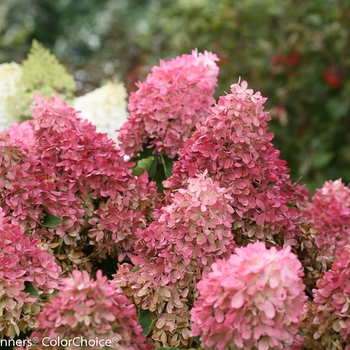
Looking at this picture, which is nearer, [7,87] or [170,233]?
[170,233]

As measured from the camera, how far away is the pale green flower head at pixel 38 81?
2230 mm

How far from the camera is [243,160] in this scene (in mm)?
1346

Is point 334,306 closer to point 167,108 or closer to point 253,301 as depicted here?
point 253,301

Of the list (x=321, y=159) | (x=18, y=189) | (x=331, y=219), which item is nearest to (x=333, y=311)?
(x=331, y=219)

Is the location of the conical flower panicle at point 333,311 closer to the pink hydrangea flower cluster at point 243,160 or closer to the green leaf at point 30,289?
the pink hydrangea flower cluster at point 243,160

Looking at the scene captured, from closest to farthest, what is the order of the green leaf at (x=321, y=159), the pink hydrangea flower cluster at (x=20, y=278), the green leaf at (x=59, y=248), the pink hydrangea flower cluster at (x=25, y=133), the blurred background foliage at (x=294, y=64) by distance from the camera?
the pink hydrangea flower cluster at (x=20, y=278) < the green leaf at (x=59, y=248) < the pink hydrangea flower cluster at (x=25, y=133) < the green leaf at (x=321, y=159) < the blurred background foliage at (x=294, y=64)

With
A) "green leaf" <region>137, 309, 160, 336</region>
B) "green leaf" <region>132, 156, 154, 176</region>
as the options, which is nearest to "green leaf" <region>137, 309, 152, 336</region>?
"green leaf" <region>137, 309, 160, 336</region>

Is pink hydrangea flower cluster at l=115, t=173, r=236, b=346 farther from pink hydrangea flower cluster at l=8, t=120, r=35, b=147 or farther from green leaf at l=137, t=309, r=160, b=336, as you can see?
pink hydrangea flower cluster at l=8, t=120, r=35, b=147

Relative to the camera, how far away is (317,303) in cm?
128

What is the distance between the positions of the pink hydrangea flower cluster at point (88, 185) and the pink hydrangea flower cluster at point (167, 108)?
6.4 inches

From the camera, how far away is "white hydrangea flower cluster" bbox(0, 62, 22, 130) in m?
2.21

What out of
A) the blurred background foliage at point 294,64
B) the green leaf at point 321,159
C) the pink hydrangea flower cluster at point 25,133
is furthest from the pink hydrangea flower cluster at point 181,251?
the green leaf at point 321,159

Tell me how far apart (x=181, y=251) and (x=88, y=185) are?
0.33 meters

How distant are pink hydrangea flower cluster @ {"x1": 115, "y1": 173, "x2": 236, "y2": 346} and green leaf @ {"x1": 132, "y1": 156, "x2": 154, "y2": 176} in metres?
0.31
